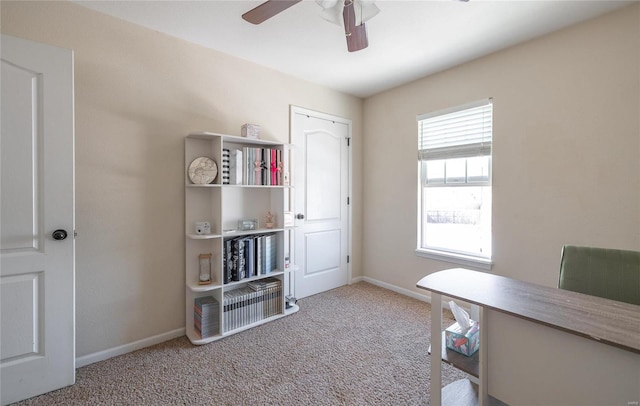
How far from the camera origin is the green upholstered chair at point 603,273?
1.33 meters

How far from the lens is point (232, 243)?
93.9 inches

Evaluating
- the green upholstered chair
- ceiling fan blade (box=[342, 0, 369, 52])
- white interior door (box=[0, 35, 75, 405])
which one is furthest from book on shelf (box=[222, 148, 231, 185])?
the green upholstered chair

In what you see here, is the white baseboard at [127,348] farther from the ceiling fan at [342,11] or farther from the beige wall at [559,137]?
the beige wall at [559,137]

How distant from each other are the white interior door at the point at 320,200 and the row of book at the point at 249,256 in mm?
515

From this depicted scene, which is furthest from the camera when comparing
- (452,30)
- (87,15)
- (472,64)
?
(472,64)

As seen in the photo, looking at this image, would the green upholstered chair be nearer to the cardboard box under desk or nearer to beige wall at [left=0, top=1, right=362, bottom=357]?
the cardboard box under desk

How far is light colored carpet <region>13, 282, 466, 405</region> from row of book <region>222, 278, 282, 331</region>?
0.37 feet

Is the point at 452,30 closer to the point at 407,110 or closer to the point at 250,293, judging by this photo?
the point at 407,110

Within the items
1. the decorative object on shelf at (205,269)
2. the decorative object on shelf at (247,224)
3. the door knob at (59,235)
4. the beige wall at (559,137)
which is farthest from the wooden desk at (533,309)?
the door knob at (59,235)

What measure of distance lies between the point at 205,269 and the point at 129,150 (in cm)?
113

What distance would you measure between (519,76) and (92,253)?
370 centimetres

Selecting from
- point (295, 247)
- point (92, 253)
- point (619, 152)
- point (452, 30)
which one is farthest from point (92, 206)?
point (619, 152)

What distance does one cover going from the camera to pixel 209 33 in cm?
223

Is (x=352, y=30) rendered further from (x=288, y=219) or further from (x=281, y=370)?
(x=281, y=370)
